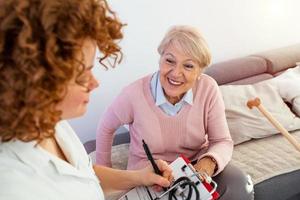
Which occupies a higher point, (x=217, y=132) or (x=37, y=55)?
(x=37, y=55)

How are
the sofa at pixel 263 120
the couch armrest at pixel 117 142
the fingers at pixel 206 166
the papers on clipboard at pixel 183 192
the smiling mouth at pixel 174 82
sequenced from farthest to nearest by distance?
the couch armrest at pixel 117 142
the sofa at pixel 263 120
the smiling mouth at pixel 174 82
the fingers at pixel 206 166
the papers on clipboard at pixel 183 192

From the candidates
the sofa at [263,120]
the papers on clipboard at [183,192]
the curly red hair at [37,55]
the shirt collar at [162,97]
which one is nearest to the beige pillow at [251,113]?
the sofa at [263,120]

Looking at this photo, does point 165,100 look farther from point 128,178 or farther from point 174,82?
point 128,178

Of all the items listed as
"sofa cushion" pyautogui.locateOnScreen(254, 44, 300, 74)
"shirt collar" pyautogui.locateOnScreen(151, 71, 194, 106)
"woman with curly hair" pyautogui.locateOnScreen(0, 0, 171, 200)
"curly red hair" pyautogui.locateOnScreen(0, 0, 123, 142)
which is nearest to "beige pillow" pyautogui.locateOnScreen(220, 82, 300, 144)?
"sofa cushion" pyautogui.locateOnScreen(254, 44, 300, 74)

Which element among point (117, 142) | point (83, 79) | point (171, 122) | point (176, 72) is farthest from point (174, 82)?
point (83, 79)

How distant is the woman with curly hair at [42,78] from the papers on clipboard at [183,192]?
33 centimetres

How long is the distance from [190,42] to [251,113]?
652 millimetres

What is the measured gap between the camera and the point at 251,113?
1803 mm

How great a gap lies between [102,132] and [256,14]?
1426 mm

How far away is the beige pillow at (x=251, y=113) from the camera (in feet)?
5.78

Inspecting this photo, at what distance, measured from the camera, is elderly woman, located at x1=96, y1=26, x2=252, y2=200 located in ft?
4.42

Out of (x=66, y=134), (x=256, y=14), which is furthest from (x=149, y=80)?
(x=256, y=14)

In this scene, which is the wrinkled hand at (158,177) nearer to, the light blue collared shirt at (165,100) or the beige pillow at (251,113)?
the light blue collared shirt at (165,100)

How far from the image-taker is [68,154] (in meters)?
0.81
